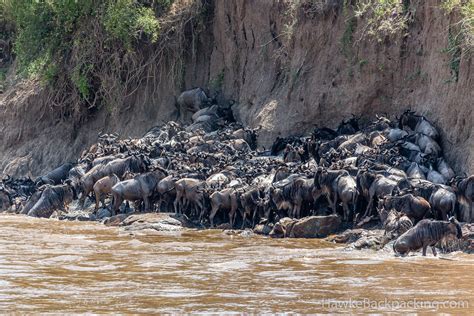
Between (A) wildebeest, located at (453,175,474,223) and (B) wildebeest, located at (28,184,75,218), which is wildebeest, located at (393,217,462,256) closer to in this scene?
(A) wildebeest, located at (453,175,474,223)

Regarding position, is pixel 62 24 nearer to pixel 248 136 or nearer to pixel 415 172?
pixel 248 136

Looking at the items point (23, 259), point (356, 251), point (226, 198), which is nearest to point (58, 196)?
point (226, 198)

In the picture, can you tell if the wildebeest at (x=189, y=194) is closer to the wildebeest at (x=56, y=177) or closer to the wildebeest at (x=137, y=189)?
the wildebeest at (x=137, y=189)

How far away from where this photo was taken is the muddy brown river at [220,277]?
11928 millimetres

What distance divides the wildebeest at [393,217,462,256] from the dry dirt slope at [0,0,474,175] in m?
3.87

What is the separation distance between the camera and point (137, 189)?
21.7m

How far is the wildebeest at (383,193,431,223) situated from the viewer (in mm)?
17016

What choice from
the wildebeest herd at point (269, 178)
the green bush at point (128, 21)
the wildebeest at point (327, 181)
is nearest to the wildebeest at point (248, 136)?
the wildebeest herd at point (269, 178)

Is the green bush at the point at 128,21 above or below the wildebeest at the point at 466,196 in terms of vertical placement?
above

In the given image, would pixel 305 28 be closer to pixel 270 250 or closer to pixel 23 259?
pixel 270 250

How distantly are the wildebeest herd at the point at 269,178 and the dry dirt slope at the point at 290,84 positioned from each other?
0.70 m

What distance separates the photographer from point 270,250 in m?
16.4

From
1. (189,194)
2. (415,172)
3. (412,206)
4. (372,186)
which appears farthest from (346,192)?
(189,194)

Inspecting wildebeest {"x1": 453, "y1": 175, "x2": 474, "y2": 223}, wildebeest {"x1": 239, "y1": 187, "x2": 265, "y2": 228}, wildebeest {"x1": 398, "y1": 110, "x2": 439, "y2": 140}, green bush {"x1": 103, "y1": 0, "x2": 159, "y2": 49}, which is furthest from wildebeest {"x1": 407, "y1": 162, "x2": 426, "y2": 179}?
green bush {"x1": 103, "y1": 0, "x2": 159, "y2": 49}
